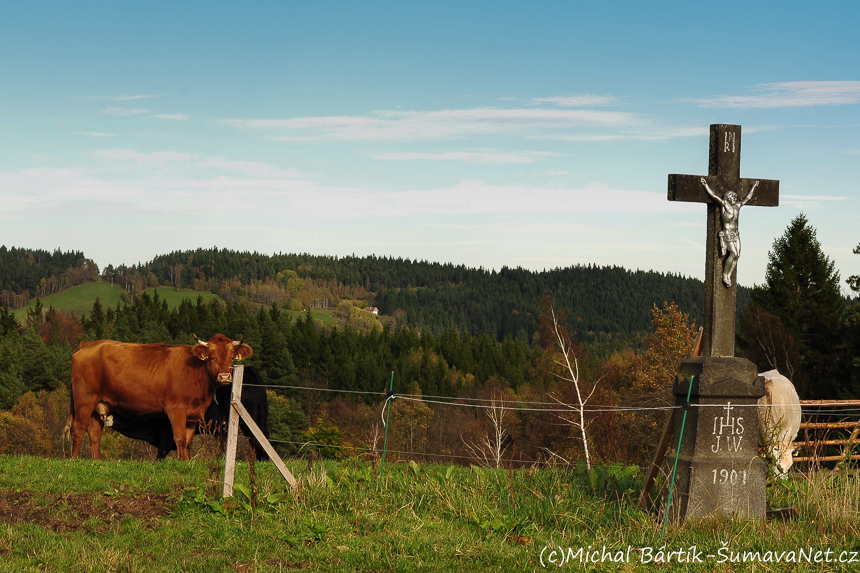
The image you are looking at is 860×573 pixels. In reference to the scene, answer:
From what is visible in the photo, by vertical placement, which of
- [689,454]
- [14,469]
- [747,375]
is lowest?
[14,469]

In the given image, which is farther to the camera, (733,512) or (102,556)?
(733,512)

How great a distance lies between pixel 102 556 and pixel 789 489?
687 centimetres

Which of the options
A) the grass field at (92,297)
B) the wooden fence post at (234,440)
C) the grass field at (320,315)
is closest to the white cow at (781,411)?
the wooden fence post at (234,440)

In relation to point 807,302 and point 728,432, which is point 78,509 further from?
point 807,302

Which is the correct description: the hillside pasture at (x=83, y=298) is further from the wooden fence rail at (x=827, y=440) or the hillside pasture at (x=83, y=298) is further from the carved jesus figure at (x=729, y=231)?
the carved jesus figure at (x=729, y=231)

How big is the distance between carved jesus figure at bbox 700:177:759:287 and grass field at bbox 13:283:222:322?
15498cm

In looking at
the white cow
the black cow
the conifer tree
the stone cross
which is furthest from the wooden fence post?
the conifer tree

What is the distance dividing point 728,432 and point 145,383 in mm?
9570

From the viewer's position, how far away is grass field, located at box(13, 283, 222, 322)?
158750mm

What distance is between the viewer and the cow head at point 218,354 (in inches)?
492

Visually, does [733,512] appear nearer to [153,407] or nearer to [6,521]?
[6,521]

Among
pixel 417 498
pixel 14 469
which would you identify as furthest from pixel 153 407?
pixel 417 498

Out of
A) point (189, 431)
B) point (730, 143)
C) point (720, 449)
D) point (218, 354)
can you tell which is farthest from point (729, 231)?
point (189, 431)

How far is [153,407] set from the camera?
13180 mm
